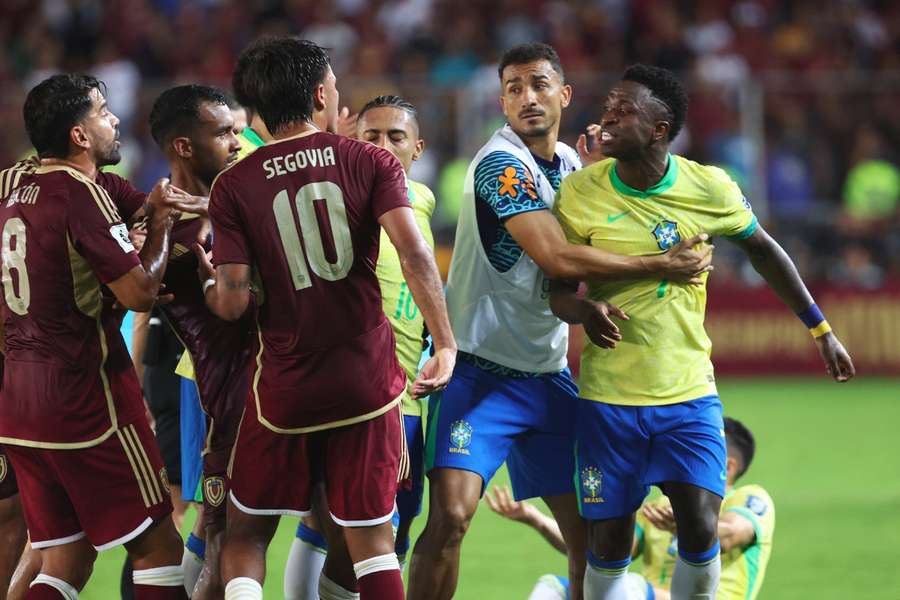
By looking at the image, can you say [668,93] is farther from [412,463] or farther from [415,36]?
[415,36]

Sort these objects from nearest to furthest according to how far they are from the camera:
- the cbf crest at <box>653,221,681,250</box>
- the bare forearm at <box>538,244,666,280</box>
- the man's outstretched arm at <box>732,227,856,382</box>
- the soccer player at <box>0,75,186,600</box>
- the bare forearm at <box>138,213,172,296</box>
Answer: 1. the soccer player at <box>0,75,186,600</box>
2. the bare forearm at <box>138,213,172,296</box>
3. the bare forearm at <box>538,244,666,280</box>
4. the cbf crest at <box>653,221,681,250</box>
5. the man's outstretched arm at <box>732,227,856,382</box>

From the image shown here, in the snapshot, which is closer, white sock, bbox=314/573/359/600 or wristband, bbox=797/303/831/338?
white sock, bbox=314/573/359/600

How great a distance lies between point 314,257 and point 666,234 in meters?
1.64

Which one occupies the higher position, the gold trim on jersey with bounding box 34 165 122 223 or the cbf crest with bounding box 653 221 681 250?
the gold trim on jersey with bounding box 34 165 122 223

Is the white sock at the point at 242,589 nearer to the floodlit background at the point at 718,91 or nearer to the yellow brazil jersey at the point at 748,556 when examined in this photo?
the yellow brazil jersey at the point at 748,556

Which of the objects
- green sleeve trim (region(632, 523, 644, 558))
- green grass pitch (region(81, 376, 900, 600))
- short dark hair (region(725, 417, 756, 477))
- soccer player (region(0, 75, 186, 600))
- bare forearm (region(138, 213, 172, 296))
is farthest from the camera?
green grass pitch (region(81, 376, 900, 600))

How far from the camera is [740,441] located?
6906 mm

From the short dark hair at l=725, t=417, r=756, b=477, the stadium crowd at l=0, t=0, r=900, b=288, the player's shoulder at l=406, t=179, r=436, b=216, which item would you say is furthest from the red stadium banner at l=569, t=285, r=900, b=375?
the player's shoulder at l=406, t=179, r=436, b=216

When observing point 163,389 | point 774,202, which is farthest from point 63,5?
point 163,389

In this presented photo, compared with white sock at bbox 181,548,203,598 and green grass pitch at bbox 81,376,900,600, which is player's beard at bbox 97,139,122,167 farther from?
green grass pitch at bbox 81,376,900,600

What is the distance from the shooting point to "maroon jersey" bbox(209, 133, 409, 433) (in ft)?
15.8

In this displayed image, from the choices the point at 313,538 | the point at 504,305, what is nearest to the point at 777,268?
the point at 504,305

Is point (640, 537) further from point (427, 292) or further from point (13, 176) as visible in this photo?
point (13, 176)

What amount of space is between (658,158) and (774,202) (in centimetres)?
1250
